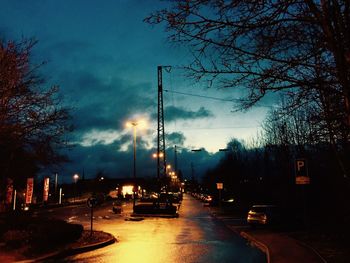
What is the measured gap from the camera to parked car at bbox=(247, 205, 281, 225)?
74.0 feet

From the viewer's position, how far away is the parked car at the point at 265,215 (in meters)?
22.6

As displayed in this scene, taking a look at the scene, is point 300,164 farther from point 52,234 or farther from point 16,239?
point 16,239

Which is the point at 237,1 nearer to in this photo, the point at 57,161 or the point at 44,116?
the point at 44,116

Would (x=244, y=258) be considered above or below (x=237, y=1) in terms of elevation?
below

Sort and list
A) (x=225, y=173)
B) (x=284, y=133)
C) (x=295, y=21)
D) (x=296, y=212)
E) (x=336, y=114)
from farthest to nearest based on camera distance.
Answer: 1. (x=225, y=173)
2. (x=284, y=133)
3. (x=296, y=212)
4. (x=336, y=114)
5. (x=295, y=21)

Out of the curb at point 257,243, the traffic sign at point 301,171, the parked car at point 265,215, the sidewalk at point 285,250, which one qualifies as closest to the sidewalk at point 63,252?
the curb at point 257,243

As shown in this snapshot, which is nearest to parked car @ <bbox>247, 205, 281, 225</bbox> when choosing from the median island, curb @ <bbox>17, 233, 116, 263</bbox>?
the median island

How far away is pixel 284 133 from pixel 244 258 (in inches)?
759

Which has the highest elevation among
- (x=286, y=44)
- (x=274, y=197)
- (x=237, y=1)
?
(x=237, y=1)

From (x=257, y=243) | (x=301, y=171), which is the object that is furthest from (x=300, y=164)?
(x=257, y=243)

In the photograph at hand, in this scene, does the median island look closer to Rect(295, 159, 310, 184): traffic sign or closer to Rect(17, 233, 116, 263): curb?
Rect(17, 233, 116, 263): curb

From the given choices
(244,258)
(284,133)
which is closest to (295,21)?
(244,258)

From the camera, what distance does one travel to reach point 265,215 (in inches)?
892

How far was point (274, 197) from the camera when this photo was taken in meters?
32.5
